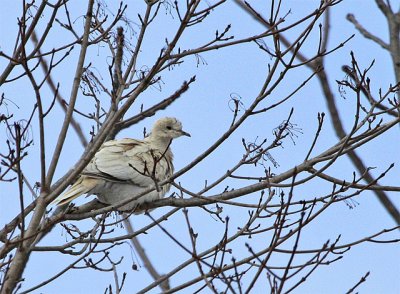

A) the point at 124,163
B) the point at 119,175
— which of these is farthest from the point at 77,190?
the point at 124,163

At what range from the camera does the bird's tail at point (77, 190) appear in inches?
274

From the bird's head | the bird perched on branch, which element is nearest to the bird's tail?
the bird perched on branch

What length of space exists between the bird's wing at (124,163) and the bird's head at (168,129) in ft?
2.04

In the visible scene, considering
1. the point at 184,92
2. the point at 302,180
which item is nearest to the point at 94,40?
the point at 184,92

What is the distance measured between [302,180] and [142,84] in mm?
1188

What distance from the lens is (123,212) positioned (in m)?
7.08

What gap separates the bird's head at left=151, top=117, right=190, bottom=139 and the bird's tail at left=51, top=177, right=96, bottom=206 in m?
1.73

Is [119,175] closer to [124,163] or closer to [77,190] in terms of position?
[124,163]

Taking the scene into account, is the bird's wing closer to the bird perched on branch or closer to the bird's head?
the bird perched on branch

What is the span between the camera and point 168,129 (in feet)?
29.9

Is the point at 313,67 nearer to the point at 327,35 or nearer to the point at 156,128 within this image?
the point at 327,35

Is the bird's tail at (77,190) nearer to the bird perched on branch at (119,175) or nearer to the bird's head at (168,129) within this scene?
the bird perched on branch at (119,175)

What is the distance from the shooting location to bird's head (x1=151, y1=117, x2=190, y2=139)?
9.09 meters

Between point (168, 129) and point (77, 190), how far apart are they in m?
2.15
